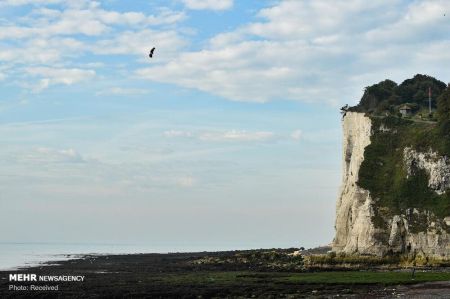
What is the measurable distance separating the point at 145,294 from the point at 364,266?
1310 inches

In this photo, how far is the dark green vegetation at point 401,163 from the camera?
259 feet

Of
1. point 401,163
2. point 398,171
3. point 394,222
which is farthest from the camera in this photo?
point 401,163

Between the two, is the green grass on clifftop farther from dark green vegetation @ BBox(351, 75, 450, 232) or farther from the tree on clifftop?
the tree on clifftop

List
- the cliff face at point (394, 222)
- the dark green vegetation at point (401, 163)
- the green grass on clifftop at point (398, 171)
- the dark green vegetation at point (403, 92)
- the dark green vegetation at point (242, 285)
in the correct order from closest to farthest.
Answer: the dark green vegetation at point (242, 285), the cliff face at point (394, 222), the green grass on clifftop at point (398, 171), the dark green vegetation at point (401, 163), the dark green vegetation at point (403, 92)

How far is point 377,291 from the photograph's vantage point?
48.3m

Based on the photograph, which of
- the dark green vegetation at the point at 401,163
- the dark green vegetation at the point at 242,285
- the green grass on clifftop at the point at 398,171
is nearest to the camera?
the dark green vegetation at the point at 242,285

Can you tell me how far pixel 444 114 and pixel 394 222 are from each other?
18.2m

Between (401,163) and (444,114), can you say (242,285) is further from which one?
(444,114)

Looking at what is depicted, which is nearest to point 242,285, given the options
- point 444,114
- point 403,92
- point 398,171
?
point 398,171

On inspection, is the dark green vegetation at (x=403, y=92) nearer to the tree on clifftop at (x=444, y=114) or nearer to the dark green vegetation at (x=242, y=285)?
the tree on clifftop at (x=444, y=114)

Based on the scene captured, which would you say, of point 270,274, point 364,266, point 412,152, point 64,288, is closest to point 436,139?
point 412,152

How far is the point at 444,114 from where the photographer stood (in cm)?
8425

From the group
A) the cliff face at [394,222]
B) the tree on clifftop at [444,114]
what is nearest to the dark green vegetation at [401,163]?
the tree on clifftop at [444,114]

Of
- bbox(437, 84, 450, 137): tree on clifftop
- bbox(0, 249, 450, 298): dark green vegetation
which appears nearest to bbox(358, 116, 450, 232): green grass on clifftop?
bbox(437, 84, 450, 137): tree on clifftop
